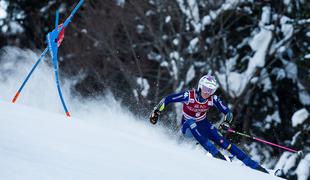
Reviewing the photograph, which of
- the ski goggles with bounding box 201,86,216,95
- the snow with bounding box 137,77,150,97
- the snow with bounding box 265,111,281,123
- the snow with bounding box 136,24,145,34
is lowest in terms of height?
the ski goggles with bounding box 201,86,216,95

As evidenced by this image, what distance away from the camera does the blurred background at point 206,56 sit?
16.5 m

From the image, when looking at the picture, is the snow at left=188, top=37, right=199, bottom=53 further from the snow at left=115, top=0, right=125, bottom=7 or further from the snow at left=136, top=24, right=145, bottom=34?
the snow at left=115, top=0, right=125, bottom=7

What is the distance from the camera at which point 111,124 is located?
10453mm

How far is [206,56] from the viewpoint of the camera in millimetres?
17500

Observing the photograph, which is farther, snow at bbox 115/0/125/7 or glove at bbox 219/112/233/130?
snow at bbox 115/0/125/7

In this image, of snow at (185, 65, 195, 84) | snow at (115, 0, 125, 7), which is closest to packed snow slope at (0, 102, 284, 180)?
snow at (185, 65, 195, 84)

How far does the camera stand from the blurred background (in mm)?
16547

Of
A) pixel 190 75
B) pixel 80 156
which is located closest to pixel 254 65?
pixel 190 75

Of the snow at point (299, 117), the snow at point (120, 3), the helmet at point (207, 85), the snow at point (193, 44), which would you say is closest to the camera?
the helmet at point (207, 85)

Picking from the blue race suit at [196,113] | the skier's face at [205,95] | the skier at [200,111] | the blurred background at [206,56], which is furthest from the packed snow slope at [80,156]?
the blurred background at [206,56]

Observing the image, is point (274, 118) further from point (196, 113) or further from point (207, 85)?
point (207, 85)

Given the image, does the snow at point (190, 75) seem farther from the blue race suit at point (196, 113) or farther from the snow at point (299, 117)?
the blue race suit at point (196, 113)

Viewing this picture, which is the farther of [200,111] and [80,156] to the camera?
[200,111]

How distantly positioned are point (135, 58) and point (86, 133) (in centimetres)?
1263
